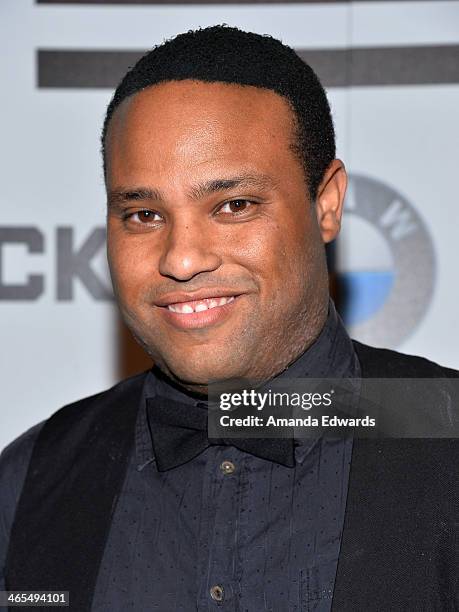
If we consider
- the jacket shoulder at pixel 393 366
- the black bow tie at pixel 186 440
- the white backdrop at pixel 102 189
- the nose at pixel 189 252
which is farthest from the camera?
the white backdrop at pixel 102 189

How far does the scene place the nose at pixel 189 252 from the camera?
116 centimetres

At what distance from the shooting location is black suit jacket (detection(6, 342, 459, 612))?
3.89ft

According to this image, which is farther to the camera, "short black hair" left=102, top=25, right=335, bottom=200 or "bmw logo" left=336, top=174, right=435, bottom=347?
"bmw logo" left=336, top=174, right=435, bottom=347

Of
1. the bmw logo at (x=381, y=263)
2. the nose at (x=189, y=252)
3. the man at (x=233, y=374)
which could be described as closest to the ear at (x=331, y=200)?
the man at (x=233, y=374)

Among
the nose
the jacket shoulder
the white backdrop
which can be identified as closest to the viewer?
the nose

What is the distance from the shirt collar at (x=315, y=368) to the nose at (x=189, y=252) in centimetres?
25

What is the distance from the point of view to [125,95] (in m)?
1.30

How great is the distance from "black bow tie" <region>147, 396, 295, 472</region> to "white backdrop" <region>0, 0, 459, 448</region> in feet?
2.94

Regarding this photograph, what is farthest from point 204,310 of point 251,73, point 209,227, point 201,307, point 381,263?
point 381,263

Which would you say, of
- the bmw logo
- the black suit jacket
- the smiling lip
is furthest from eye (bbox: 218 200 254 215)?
the bmw logo

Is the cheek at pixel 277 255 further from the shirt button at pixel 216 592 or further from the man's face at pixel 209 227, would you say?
the shirt button at pixel 216 592

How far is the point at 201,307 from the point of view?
122 centimetres

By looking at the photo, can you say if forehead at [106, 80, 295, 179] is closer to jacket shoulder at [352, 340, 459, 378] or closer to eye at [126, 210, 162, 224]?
eye at [126, 210, 162, 224]

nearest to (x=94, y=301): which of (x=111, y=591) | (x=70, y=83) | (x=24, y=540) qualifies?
(x=70, y=83)
